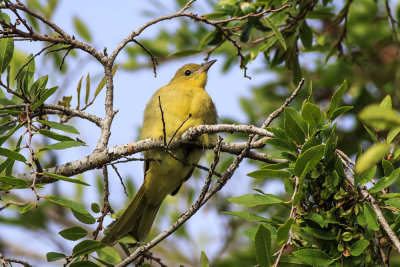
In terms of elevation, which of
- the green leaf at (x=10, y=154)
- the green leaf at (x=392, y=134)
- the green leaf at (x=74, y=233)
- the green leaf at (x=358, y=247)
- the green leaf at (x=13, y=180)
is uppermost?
the green leaf at (x=10, y=154)

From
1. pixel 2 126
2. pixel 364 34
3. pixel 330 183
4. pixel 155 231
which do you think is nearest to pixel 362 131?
pixel 364 34

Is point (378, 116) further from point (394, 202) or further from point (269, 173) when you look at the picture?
point (394, 202)

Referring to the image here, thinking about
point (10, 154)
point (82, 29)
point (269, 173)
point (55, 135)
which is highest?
point (82, 29)

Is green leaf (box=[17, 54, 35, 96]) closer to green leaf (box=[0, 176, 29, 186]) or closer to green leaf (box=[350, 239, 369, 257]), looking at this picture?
green leaf (box=[0, 176, 29, 186])

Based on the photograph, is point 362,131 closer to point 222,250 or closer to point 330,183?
point 222,250

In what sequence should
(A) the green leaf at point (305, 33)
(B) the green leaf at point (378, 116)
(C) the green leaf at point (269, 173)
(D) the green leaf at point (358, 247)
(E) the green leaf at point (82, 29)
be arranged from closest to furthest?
(B) the green leaf at point (378, 116)
(D) the green leaf at point (358, 247)
(C) the green leaf at point (269, 173)
(A) the green leaf at point (305, 33)
(E) the green leaf at point (82, 29)

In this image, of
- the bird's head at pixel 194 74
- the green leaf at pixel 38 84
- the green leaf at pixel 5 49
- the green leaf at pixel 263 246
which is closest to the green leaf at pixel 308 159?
the green leaf at pixel 263 246

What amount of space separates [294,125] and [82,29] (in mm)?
3692

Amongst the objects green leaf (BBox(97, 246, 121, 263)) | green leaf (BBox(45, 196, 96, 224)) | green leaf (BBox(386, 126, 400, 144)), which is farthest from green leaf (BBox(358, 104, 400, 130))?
green leaf (BBox(97, 246, 121, 263))

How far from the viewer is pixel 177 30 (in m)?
6.56

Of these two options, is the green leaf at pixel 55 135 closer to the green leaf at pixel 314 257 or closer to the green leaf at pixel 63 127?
the green leaf at pixel 63 127

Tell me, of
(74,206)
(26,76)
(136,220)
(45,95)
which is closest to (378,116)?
(74,206)

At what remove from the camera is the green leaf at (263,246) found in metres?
2.68

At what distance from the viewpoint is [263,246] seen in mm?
2697
